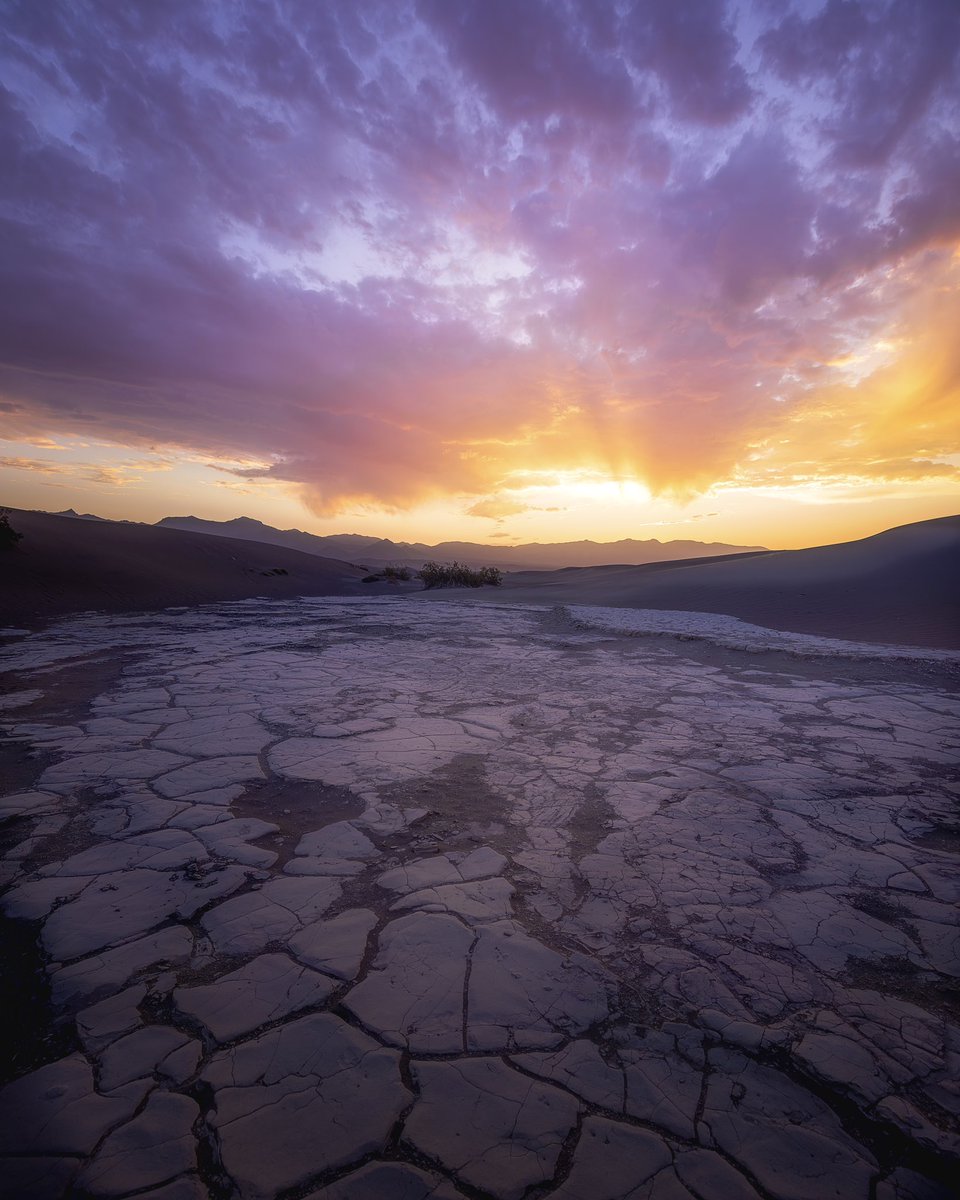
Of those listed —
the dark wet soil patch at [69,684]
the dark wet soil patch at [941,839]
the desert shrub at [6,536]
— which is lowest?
the dark wet soil patch at [941,839]

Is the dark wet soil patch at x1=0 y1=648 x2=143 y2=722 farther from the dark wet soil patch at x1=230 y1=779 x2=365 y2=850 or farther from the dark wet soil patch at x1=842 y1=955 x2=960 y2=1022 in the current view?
the dark wet soil patch at x1=842 y1=955 x2=960 y2=1022

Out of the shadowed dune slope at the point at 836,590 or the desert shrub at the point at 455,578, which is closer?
the shadowed dune slope at the point at 836,590

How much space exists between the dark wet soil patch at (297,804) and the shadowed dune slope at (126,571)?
7.32 meters

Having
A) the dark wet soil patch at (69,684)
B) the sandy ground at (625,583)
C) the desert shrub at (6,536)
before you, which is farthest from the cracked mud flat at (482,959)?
the desert shrub at (6,536)

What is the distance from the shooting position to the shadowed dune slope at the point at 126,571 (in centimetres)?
940

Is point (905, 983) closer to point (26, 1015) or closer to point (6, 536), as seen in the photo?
point (26, 1015)

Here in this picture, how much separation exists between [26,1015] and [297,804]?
122cm

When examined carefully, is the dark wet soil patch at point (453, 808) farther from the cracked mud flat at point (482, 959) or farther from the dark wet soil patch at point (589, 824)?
the dark wet soil patch at point (589, 824)

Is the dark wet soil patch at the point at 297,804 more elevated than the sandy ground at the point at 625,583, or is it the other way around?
the sandy ground at the point at 625,583

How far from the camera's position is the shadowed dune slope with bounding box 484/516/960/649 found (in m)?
8.09

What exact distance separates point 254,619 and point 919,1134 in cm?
889

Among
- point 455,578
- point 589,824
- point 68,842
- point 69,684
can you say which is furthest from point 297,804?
point 455,578

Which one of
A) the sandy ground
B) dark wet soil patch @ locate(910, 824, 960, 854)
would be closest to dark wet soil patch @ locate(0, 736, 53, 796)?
dark wet soil patch @ locate(910, 824, 960, 854)

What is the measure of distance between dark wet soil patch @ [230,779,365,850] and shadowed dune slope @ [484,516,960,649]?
7.36m
